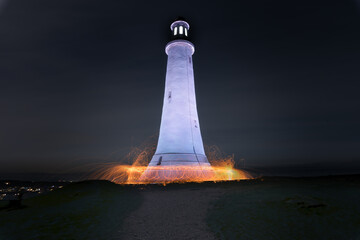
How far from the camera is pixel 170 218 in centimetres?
754

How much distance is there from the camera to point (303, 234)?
6184 millimetres

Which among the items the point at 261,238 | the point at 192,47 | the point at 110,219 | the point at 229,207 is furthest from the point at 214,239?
the point at 192,47

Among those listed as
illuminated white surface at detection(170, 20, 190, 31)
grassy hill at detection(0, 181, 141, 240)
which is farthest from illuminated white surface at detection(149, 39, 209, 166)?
grassy hill at detection(0, 181, 141, 240)

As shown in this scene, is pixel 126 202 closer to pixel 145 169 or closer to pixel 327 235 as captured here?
pixel 327 235

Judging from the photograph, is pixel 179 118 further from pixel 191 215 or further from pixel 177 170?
pixel 191 215

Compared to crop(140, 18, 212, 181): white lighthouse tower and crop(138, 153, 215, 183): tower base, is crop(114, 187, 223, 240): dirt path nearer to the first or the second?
crop(138, 153, 215, 183): tower base

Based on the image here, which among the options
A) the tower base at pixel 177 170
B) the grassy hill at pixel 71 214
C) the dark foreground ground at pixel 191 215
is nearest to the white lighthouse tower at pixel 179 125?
the tower base at pixel 177 170

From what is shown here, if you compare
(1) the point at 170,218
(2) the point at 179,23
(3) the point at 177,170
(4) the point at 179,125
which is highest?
(2) the point at 179,23

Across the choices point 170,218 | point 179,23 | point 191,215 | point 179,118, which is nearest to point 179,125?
point 179,118

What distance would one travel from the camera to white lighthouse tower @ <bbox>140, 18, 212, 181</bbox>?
1731 centimetres

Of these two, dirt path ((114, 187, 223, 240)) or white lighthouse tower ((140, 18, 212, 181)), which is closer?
dirt path ((114, 187, 223, 240))

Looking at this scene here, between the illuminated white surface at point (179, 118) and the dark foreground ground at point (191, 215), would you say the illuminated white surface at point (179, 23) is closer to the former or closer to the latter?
the illuminated white surface at point (179, 118)

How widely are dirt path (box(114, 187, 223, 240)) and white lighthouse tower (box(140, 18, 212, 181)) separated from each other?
22.2 feet

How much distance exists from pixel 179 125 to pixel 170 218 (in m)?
12.0
